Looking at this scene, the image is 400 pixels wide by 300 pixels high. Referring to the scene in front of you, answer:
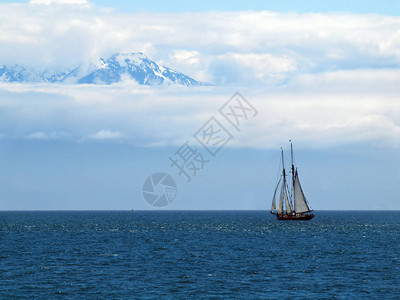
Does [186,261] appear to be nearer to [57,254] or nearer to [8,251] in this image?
[57,254]

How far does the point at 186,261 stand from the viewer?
284ft

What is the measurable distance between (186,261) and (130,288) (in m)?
24.6

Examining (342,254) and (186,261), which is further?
(342,254)

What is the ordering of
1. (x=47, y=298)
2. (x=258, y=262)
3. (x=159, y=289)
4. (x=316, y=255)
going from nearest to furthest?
(x=47, y=298) < (x=159, y=289) < (x=258, y=262) < (x=316, y=255)

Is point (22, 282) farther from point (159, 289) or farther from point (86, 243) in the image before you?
point (86, 243)

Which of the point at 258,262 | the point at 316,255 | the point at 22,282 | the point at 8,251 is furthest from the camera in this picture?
the point at 8,251

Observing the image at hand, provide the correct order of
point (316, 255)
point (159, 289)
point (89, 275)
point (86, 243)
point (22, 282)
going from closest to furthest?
point (159, 289) < point (22, 282) < point (89, 275) < point (316, 255) < point (86, 243)

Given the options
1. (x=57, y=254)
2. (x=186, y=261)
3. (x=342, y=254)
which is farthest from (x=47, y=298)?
(x=342, y=254)

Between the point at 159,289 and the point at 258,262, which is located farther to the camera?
the point at 258,262

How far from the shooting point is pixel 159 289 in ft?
204

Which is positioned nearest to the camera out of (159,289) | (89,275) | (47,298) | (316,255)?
(47,298)

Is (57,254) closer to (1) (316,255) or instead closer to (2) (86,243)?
(2) (86,243)

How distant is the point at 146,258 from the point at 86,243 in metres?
31.9

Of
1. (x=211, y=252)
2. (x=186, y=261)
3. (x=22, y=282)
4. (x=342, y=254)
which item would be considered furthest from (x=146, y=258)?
(x=342, y=254)
